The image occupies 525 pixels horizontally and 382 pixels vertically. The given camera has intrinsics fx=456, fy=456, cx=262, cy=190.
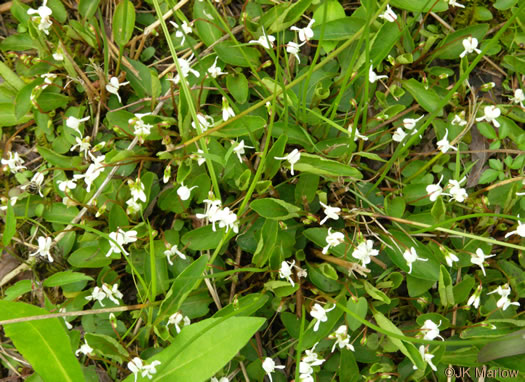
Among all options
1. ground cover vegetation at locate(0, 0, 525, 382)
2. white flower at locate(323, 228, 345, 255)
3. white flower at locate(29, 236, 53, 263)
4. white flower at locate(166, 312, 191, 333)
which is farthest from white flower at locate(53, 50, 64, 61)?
white flower at locate(323, 228, 345, 255)

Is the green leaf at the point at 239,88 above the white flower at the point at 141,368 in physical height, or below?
above

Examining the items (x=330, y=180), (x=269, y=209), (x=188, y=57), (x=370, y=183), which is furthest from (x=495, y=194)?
(x=188, y=57)

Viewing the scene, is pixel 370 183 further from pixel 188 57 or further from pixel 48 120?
pixel 48 120

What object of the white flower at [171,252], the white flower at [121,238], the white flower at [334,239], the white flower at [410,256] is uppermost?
the white flower at [121,238]

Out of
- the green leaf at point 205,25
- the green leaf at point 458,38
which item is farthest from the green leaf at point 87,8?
the green leaf at point 458,38

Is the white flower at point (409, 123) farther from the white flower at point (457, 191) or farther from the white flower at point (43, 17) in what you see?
the white flower at point (43, 17)

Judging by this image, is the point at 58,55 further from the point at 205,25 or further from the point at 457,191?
the point at 457,191
